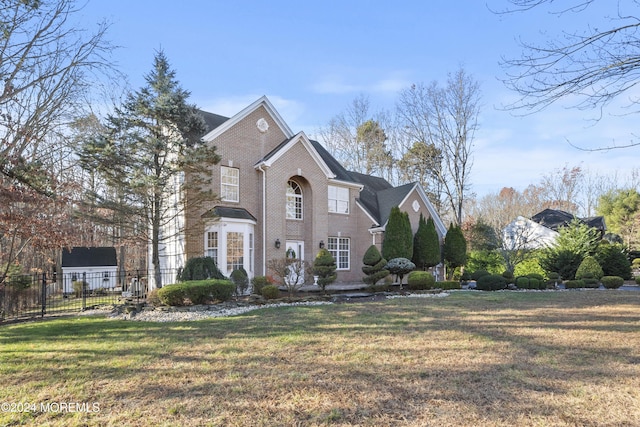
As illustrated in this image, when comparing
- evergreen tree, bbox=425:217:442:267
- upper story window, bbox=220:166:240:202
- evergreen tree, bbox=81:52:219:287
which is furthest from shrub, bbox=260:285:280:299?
evergreen tree, bbox=425:217:442:267

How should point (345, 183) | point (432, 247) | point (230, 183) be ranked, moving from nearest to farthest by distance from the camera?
point (230, 183)
point (345, 183)
point (432, 247)

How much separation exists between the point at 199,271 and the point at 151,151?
15.7 feet

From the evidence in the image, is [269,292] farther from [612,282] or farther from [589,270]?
[589,270]

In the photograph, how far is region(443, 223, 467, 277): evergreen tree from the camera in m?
23.6

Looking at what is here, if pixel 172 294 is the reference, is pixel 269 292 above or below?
below

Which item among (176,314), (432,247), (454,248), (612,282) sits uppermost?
(432,247)

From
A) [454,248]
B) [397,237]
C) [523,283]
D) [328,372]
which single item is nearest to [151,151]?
[328,372]

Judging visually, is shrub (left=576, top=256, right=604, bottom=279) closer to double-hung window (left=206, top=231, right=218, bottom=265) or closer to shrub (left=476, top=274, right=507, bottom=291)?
shrub (left=476, top=274, right=507, bottom=291)

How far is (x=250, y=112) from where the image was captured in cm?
1786

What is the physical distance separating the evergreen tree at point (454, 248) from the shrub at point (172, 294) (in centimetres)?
1761

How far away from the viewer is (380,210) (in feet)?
77.2

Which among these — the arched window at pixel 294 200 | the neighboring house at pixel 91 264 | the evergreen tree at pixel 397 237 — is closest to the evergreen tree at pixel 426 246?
the evergreen tree at pixel 397 237

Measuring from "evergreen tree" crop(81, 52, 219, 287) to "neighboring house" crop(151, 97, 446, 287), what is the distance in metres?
1.20

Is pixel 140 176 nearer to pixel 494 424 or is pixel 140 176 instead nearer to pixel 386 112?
pixel 494 424
